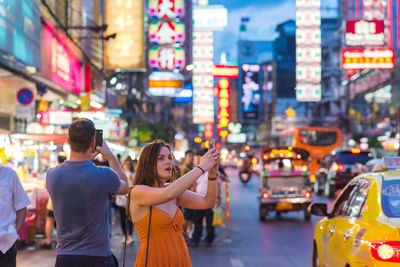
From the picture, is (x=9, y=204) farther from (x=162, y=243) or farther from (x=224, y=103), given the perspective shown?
(x=224, y=103)

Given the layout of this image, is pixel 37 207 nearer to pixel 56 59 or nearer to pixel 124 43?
pixel 56 59

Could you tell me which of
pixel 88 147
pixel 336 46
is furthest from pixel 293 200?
pixel 336 46

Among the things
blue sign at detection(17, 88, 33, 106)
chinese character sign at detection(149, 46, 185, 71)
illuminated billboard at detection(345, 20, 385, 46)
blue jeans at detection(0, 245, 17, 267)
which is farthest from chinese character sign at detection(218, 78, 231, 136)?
blue jeans at detection(0, 245, 17, 267)

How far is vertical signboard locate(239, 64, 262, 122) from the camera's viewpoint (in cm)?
12762

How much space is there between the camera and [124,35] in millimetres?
24562

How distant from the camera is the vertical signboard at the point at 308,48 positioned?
136 feet

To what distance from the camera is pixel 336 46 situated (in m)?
80.4

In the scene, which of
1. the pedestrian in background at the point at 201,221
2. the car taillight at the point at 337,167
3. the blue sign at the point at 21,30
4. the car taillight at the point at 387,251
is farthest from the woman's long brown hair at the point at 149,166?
the car taillight at the point at 337,167

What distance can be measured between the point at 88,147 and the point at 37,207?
9438 millimetres

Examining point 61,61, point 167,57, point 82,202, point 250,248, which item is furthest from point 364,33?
point 82,202

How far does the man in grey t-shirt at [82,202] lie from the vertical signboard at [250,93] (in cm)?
12257

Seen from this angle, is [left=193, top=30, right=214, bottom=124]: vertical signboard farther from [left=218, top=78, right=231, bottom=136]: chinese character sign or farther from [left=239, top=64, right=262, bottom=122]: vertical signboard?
[left=239, top=64, right=262, bottom=122]: vertical signboard

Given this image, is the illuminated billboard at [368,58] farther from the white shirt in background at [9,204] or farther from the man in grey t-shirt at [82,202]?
the man in grey t-shirt at [82,202]

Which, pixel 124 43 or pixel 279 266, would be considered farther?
pixel 124 43
